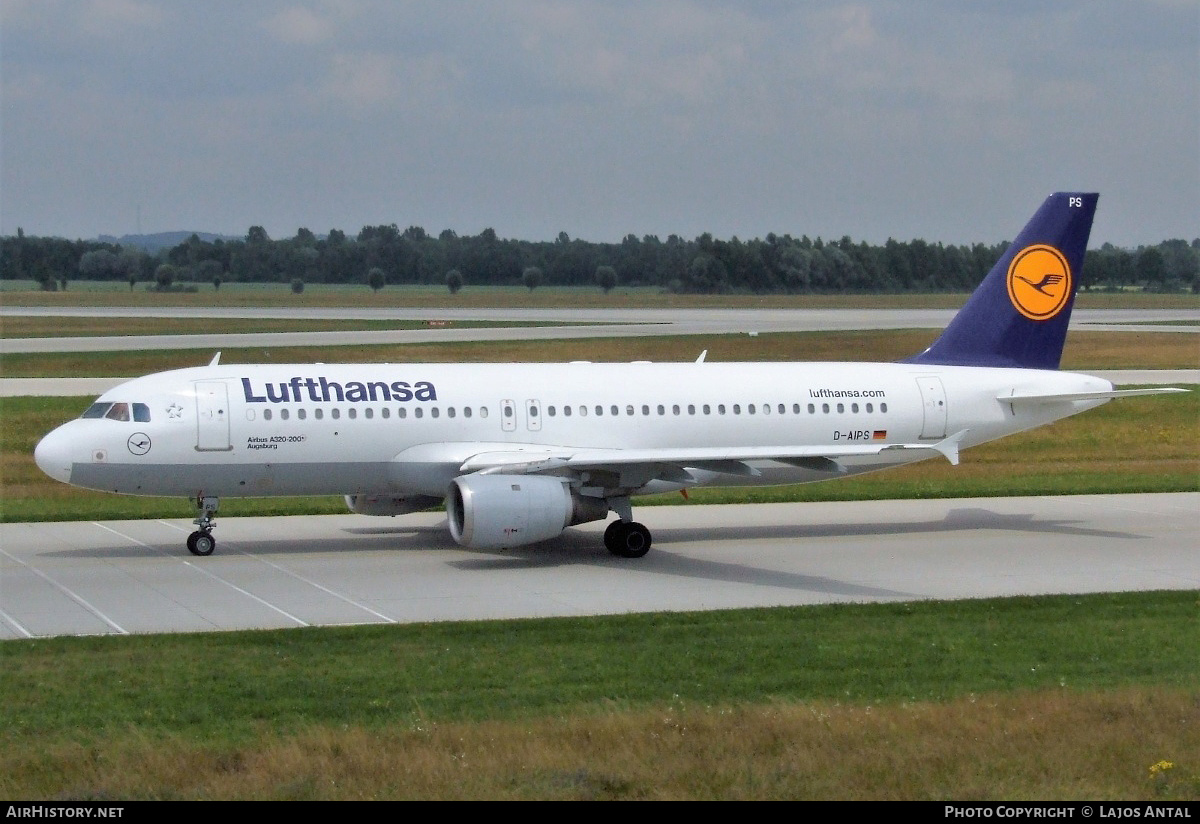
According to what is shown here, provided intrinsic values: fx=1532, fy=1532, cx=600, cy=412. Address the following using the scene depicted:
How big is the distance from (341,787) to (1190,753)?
6950 millimetres

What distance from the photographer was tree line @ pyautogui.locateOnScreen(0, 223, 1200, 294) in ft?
488

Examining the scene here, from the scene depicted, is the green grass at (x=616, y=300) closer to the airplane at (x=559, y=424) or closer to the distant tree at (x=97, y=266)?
the distant tree at (x=97, y=266)

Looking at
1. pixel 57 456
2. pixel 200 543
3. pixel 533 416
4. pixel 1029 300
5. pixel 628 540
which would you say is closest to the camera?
pixel 57 456

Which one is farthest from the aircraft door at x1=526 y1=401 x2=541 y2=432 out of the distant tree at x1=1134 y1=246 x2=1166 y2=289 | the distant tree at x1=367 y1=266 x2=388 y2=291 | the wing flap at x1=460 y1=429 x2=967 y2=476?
the distant tree at x1=367 y1=266 x2=388 y2=291

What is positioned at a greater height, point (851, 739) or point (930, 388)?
point (930, 388)

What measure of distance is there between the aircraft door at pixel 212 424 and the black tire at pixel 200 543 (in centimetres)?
149

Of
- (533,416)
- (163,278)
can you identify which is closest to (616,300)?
(163,278)

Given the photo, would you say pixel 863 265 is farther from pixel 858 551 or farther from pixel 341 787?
pixel 341 787

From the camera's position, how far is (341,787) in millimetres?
11734

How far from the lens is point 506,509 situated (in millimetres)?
24484

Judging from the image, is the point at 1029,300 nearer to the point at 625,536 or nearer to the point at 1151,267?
the point at 625,536

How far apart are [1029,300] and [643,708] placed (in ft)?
61.8

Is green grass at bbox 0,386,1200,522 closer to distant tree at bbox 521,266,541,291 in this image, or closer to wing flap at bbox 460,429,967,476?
wing flap at bbox 460,429,967,476

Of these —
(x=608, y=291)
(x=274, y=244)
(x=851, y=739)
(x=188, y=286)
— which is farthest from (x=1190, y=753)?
(x=274, y=244)
